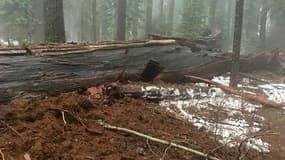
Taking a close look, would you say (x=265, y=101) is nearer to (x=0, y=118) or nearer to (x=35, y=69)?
(x=35, y=69)

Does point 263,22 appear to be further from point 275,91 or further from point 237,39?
point 237,39

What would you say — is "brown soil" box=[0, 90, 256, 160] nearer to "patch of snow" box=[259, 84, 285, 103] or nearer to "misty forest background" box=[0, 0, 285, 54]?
"patch of snow" box=[259, 84, 285, 103]

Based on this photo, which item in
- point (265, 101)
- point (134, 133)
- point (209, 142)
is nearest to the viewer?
point (134, 133)

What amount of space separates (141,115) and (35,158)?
8.02ft

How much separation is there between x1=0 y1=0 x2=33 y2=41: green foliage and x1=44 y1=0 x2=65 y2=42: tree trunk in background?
16326 mm

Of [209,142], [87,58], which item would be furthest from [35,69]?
[209,142]

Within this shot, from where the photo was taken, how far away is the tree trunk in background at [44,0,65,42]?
1238 cm

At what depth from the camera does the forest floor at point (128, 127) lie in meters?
5.48

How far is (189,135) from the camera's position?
22.3ft

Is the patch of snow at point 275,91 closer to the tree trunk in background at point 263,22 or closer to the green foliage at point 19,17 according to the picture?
the tree trunk in background at point 263,22

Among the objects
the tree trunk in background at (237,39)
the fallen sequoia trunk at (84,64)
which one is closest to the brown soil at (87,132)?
the fallen sequoia trunk at (84,64)

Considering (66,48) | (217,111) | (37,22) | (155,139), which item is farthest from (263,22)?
(155,139)

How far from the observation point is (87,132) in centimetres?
598

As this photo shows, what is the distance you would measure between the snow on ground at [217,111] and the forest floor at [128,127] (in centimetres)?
2
